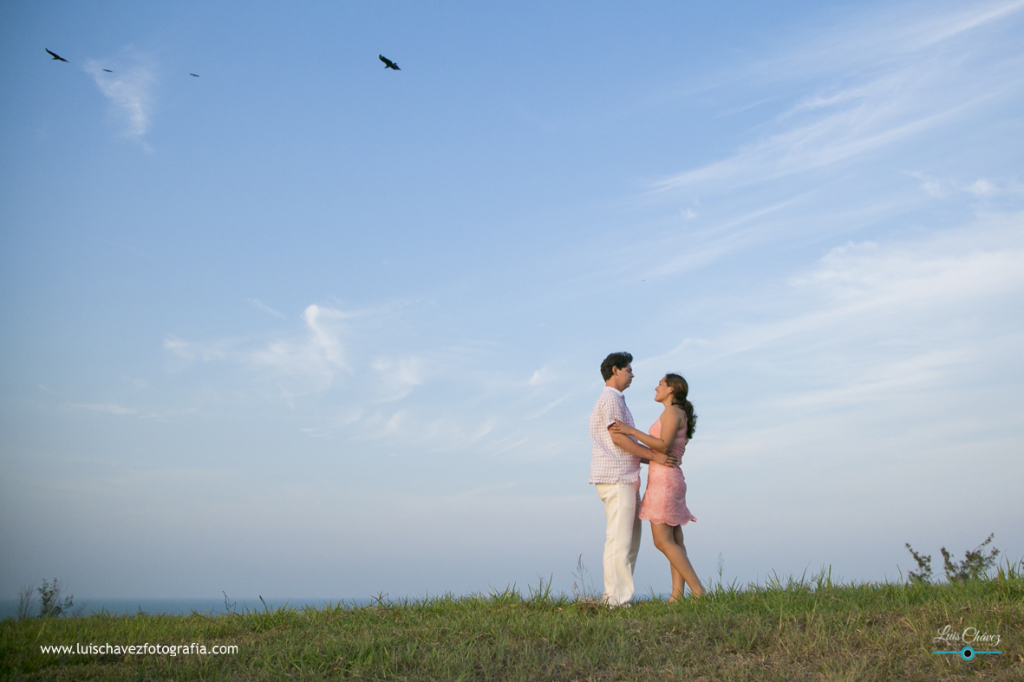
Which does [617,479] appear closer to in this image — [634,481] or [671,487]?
[634,481]

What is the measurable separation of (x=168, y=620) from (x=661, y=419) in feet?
17.6

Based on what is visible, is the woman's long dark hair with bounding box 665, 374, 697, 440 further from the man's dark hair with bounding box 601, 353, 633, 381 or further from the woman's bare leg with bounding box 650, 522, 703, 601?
the woman's bare leg with bounding box 650, 522, 703, 601

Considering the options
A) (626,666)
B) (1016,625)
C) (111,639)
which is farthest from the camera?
(111,639)

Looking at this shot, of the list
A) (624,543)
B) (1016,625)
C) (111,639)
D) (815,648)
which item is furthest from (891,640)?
(111,639)

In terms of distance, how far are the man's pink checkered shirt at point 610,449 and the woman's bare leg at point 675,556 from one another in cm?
57

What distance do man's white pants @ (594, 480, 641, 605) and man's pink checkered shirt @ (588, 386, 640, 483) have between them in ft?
0.31

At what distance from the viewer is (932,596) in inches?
265

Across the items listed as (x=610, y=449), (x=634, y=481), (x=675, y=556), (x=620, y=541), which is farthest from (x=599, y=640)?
(x=610, y=449)

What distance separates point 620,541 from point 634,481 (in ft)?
1.98

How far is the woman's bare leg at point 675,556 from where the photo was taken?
7.48 m

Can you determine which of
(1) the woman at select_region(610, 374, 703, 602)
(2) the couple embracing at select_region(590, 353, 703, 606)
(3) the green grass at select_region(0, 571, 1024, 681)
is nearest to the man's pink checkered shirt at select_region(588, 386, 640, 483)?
(2) the couple embracing at select_region(590, 353, 703, 606)

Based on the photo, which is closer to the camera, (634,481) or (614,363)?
(634,481)

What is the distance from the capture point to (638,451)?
7.55 meters

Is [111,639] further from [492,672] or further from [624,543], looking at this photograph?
[624,543]
